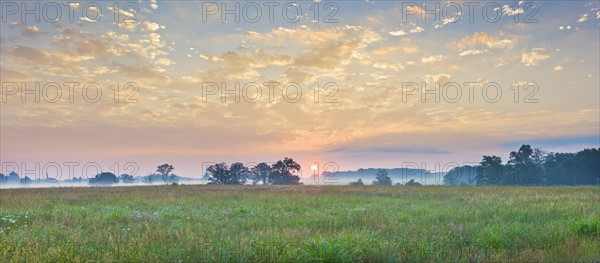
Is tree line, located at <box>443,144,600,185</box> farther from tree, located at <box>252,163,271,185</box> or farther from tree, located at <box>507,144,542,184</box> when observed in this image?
tree, located at <box>252,163,271,185</box>

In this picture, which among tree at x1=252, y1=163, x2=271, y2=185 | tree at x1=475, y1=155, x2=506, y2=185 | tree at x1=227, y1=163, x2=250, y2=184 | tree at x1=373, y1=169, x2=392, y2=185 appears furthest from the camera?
tree at x1=373, y1=169, x2=392, y2=185

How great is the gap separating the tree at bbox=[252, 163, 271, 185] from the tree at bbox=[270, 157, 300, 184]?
201 inches

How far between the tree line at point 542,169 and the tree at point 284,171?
58.4 metres

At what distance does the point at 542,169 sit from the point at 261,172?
9247 cm

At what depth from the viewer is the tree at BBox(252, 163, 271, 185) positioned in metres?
138

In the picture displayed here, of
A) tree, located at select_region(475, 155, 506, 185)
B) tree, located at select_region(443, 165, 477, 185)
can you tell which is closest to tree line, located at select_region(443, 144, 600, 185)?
Result: tree, located at select_region(475, 155, 506, 185)

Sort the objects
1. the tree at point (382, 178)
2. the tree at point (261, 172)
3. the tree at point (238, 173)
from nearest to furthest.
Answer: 1. the tree at point (238, 173)
2. the tree at point (261, 172)
3. the tree at point (382, 178)

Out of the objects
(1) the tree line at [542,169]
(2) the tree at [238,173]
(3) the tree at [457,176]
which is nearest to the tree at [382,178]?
(3) the tree at [457,176]

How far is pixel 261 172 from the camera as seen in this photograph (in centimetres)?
14325

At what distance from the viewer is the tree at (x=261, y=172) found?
13825 centimetres

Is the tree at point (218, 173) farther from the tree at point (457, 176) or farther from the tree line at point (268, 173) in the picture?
the tree at point (457, 176)

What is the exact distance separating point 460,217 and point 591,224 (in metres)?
3.83

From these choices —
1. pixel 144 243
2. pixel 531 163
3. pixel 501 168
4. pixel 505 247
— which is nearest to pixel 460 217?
pixel 505 247

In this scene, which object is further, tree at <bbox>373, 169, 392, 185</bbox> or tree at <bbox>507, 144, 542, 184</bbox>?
tree at <bbox>373, 169, 392, 185</bbox>
